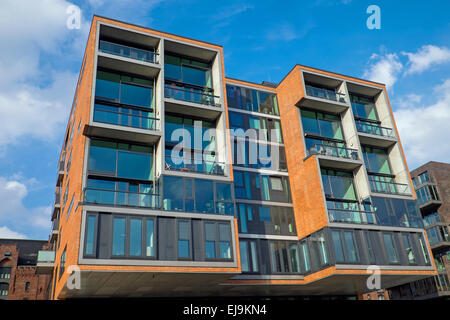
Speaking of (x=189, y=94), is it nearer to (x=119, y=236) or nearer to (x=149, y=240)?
(x=149, y=240)

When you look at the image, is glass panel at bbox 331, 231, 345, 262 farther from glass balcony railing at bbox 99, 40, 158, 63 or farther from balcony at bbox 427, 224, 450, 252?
balcony at bbox 427, 224, 450, 252

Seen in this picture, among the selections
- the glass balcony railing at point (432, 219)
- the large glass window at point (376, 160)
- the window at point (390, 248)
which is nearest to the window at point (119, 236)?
the window at point (390, 248)

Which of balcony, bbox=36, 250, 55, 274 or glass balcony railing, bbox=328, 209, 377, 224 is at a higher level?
glass balcony railing, bbox=328, 209, 377, 224

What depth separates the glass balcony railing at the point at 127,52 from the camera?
2362cm

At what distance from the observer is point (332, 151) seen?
26.6m

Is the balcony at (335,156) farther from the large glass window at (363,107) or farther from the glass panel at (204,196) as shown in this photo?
the glass panel at (204,196)

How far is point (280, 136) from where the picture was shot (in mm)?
29719

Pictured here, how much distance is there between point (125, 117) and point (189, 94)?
14.8 feet

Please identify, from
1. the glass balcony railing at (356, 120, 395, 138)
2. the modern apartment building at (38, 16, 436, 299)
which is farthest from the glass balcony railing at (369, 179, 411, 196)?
the glass balcony railing at (356, 120, 395, 138)

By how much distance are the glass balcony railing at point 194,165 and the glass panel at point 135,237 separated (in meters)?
4.02

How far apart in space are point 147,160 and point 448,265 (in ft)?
140

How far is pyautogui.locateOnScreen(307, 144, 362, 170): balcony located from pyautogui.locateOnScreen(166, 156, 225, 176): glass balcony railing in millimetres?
7138

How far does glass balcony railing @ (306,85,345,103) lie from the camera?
2850cm

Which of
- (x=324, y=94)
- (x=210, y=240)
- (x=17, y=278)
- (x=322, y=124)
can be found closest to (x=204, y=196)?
(x=210, y=240)
